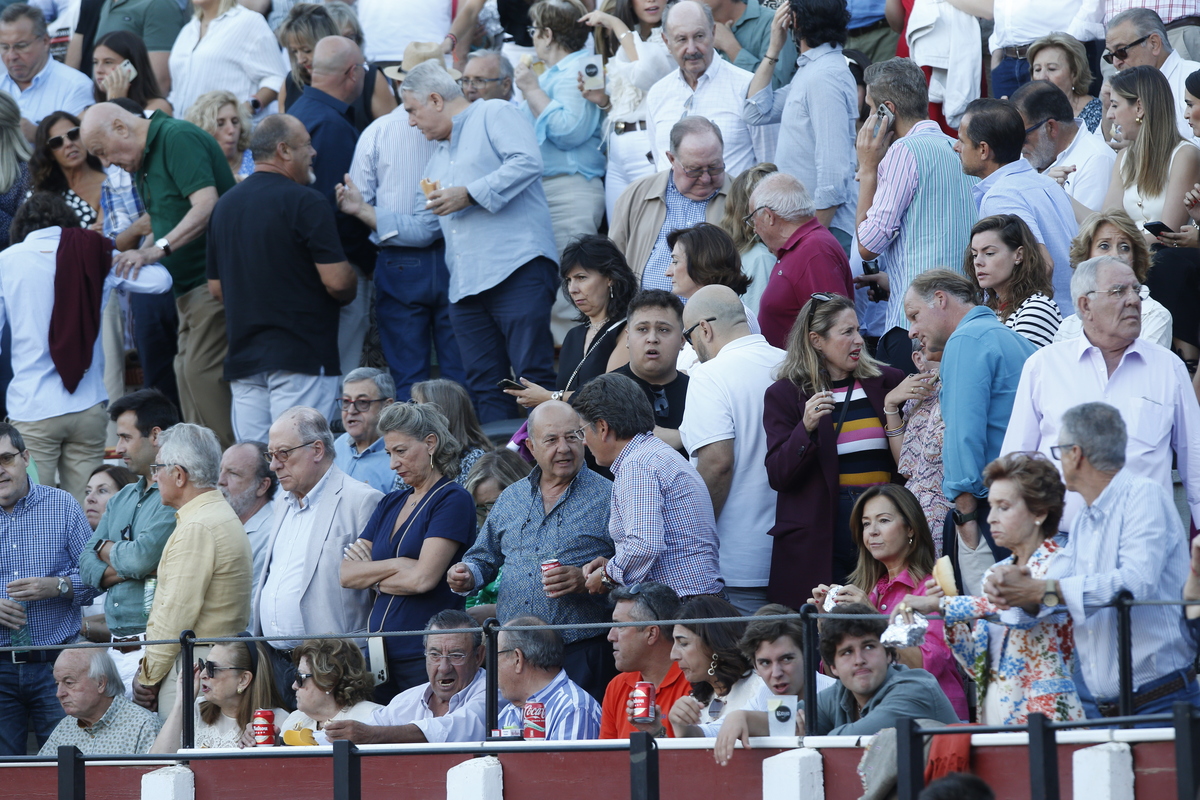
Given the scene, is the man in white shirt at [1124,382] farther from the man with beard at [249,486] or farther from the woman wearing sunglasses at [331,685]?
the man with beard at [249,486]

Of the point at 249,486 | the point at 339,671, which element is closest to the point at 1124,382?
the point at 339,671

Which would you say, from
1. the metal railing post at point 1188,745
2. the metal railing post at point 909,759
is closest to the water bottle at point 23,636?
the metal railing post at point 909,759

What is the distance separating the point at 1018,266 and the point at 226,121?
6034mm

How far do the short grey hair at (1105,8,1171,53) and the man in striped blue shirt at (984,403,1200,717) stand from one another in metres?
4.21

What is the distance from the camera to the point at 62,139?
10766 mm

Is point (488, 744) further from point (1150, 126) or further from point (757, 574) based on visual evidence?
point (1150, 126)

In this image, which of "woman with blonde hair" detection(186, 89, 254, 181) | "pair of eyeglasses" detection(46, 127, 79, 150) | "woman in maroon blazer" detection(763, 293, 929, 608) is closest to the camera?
"woman in maroon blazer" detection(763, 293, 929, 608)

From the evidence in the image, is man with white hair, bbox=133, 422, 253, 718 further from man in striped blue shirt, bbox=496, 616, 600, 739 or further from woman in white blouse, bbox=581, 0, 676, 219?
woman in white blouse, bbox=581, 0, 676, 219

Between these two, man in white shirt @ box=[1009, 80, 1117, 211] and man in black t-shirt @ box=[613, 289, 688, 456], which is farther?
man in white shirt @ box=[1009, 80, 1117, 211]

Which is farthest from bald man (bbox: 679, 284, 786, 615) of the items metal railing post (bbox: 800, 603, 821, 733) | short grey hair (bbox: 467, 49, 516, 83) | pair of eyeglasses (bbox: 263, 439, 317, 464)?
short grey hair (bbox: 467, 49, 516, 83)

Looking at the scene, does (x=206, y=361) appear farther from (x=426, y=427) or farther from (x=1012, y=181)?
(x=1012, y=181)

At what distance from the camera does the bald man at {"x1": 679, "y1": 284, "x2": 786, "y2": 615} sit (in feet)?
23.0

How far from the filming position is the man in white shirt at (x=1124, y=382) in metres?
5.89

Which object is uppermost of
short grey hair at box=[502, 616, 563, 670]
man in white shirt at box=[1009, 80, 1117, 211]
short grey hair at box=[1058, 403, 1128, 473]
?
man in white shirt at box=[1009, 80, 1117, 211]
